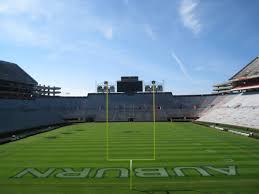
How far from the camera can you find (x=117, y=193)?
9.02m

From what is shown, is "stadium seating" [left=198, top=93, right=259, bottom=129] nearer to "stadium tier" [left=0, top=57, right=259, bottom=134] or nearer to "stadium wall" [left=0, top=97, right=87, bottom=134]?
"stadium tier" [left=0, top=57, right=259, bottom=134]

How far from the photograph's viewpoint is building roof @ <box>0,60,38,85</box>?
5670 centimetres

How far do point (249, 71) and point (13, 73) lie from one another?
59.3 meters

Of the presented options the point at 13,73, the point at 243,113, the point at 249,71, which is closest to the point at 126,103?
the point at 13,73

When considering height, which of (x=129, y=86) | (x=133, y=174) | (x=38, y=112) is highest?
(x=129, y=86)

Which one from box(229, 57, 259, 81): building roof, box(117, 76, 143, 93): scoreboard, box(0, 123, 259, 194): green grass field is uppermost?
box(229, 57, 259, 81): building roof

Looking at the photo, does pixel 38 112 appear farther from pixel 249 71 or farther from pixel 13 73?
pixel 249 71

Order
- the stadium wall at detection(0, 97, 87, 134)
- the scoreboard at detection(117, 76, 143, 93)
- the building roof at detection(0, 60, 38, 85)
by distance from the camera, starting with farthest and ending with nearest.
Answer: the scoreboard at detection(117, 76, 143, 93), the building roof at detection(0, 60, 38, 85), the stadium wall at detection(0, 97, 87, 134)

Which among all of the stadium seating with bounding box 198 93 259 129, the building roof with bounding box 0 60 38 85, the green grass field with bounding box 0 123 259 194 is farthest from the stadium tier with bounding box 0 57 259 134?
the green grass field with bounding box 0 123 259 194

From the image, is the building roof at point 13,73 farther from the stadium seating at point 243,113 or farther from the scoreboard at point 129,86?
the stadium seating at point 243,113

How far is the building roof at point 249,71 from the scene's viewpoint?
4971cm

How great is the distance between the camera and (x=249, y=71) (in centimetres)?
5322

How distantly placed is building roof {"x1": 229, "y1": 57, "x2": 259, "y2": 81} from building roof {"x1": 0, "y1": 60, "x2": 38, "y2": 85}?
54.4 m

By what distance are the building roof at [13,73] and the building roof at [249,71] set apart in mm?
54432
